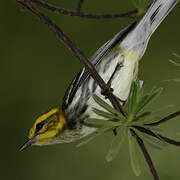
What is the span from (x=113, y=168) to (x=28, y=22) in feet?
2.34

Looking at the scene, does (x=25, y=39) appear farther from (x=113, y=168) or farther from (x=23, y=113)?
(x=113, y=168)

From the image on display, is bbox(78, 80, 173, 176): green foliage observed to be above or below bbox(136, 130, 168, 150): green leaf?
above

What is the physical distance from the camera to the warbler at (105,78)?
0.83 m

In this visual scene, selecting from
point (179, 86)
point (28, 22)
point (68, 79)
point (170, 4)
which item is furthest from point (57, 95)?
point (170, 4)

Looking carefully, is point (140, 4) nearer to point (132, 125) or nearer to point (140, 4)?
point (140, 4)

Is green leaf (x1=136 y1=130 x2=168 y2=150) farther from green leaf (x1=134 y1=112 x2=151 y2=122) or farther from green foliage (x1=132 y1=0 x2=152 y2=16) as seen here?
green foliage (x1=132 y1=0 x2=152 y2=16)

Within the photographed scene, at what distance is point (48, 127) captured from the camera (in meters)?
1.02

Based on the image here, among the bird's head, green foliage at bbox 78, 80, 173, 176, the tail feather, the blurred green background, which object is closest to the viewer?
green foliage at bbox 78, 80, 173, 176

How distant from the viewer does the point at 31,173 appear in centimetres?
166

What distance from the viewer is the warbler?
83 cm

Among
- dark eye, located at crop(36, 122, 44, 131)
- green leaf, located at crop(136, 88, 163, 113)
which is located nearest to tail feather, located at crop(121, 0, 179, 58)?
green leaf, located at crop(136, 88, 163, 113)

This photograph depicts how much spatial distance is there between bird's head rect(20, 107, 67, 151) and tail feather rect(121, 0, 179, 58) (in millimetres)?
252

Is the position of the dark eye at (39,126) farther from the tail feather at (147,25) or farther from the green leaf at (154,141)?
the green leaf at (154,141)

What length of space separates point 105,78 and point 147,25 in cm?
17
